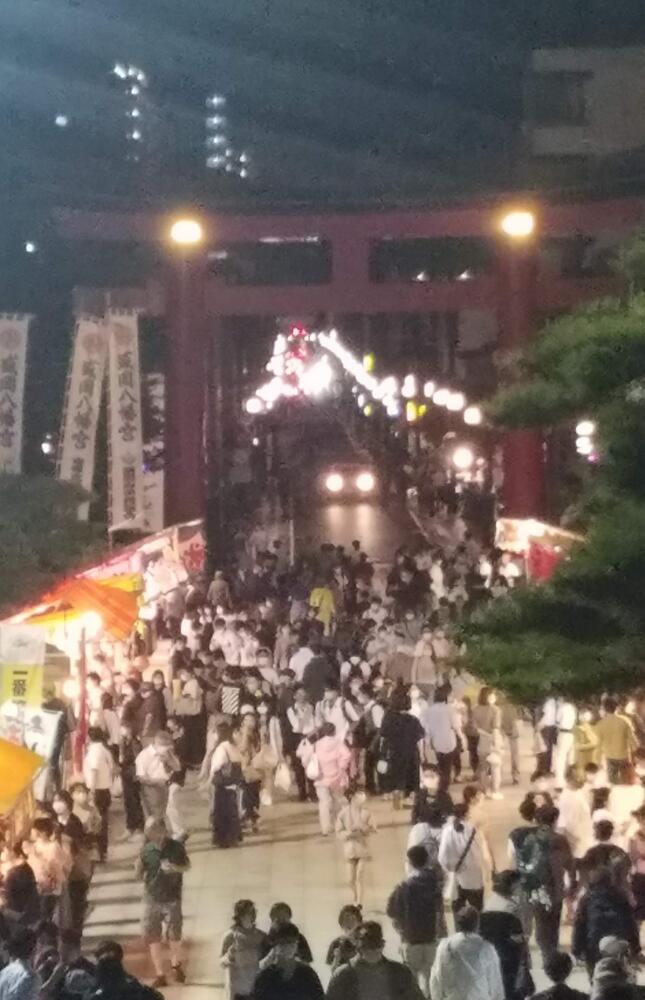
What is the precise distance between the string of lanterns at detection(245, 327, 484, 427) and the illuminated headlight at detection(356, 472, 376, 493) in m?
1.89

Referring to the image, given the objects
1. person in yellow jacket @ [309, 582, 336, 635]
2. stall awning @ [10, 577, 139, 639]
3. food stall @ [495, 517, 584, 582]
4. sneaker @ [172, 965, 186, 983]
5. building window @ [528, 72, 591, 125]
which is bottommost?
sneaker @ [172, 965, 186, 983]

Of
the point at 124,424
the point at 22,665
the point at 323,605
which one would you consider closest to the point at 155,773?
the point at 22,665

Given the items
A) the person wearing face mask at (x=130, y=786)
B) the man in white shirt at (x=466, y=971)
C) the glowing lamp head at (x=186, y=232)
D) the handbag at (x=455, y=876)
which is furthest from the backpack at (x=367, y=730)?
the glowing lamp head at (x=186, y=232)

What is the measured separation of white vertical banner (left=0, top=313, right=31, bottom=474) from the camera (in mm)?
18422

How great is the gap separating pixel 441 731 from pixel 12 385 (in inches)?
360

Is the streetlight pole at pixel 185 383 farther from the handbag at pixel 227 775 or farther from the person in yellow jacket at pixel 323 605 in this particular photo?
the handbag at pixel 227 775

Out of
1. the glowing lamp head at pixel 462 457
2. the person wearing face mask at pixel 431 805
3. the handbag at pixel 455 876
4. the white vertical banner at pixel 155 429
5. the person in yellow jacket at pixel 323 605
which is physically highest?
the glowing lamp head at pixel 462 457

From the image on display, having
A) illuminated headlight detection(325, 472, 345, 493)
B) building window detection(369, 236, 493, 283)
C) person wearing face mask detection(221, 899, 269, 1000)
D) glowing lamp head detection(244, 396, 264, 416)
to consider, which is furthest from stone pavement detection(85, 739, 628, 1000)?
illuminated headlight detection(325, 472, 345, 493)

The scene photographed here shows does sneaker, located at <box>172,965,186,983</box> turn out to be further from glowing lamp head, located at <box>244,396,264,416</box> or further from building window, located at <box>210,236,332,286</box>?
glowing lamp head, located at <box>244,396,264,416</box>

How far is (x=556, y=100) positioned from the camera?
34.3 metres

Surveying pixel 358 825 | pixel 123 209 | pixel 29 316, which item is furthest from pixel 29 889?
pixel 123 209

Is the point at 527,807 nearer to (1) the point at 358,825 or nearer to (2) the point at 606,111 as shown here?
(1) the point at 358,825

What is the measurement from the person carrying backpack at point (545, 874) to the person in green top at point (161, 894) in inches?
83.8

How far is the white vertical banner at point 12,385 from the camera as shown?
18.4m
